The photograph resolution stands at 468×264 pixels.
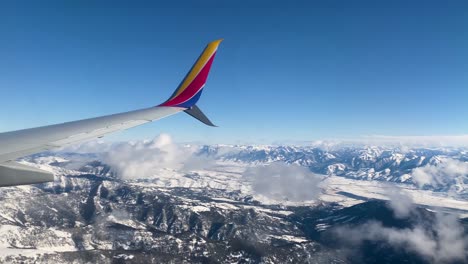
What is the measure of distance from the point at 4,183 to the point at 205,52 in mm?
12371

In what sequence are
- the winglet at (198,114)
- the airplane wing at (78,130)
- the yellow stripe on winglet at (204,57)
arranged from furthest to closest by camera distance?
1. the winglet at (198,114)
2. the yellow stripe on winglet at (204,57)
3. the airplane wing at (78,130)

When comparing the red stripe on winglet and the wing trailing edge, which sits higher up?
the red stripe on winglet

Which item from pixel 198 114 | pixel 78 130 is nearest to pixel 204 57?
pixel 198 114

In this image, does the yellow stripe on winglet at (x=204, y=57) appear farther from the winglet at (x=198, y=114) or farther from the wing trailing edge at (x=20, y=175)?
the wing trailing edge at (x=20, y=175)

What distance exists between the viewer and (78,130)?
17578 millimetres

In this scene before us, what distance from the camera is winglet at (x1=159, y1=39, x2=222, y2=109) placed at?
17938mm

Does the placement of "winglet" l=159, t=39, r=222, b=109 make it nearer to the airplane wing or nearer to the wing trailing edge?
the airplane wing

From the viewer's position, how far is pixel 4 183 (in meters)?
8.28

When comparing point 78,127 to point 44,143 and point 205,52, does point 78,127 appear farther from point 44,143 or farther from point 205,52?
point 205,52

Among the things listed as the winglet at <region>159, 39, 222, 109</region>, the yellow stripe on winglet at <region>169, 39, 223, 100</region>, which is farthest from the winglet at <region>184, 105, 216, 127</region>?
the yellow stripe on winglet at <region>169, 39, 223, 100</region>

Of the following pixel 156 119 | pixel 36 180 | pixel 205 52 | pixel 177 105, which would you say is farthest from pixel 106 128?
pixel 36 180

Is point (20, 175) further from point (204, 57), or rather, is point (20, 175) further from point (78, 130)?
point (204, 57)

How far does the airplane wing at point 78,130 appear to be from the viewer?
29.5ft

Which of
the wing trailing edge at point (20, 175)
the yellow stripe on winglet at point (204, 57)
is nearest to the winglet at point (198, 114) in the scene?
the yellow stripe on winglet at point (204, 57)
